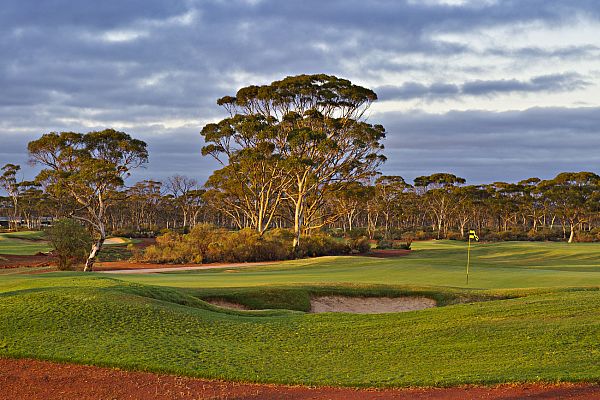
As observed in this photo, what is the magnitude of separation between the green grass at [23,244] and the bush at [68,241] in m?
21.0

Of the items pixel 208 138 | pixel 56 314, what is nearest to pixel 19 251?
pixel 208 138

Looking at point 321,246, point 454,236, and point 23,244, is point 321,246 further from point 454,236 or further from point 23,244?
point 454,236

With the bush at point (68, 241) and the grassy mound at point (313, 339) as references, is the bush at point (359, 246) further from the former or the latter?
the grassy mound at point (313, 339)

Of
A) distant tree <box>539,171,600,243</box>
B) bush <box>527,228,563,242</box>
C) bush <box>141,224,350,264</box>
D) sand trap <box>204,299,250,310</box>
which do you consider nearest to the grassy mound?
sand trap <box>204,299,250,310</box>

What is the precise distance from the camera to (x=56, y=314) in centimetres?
1418

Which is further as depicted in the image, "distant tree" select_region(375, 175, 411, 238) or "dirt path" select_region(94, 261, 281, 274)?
"distant tree" select_region(375, 175, 411, 238)

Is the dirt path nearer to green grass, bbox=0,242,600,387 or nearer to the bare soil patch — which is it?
the bare soil patch

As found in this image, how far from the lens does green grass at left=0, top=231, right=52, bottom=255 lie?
204 feet

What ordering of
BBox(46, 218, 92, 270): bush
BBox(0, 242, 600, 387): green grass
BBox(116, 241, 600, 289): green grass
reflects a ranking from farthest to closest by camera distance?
BBox(46, 218, 92, 270): bush, BBox(116, 241, 600, 289): green grass, BBox(0, 242, 600, 387): green grass

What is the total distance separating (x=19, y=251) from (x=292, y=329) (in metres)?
56.2

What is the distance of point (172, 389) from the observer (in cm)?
990

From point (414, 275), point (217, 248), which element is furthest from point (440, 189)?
point (414, 275)

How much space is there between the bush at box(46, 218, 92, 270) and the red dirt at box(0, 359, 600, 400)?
31.5 meters

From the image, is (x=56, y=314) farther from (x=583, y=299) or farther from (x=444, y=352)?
(x=583, y=299)
